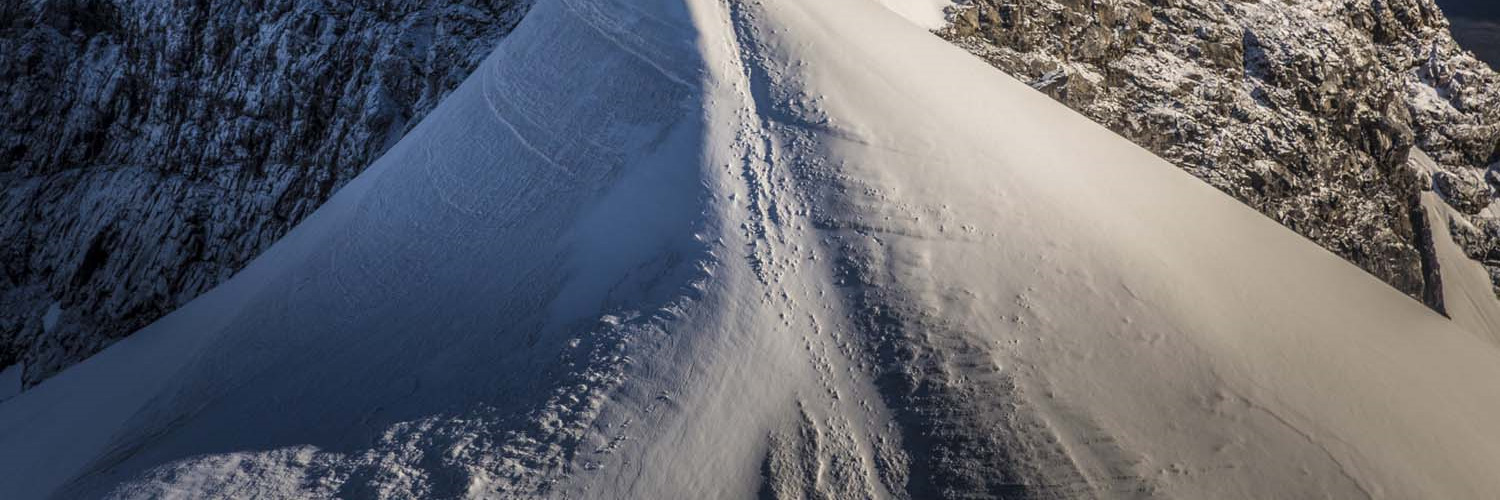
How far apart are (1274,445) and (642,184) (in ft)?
18.6

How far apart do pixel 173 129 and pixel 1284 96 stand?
70.3ft

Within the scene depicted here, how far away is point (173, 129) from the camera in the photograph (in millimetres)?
17531

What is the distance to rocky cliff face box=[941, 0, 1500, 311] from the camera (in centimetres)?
1403

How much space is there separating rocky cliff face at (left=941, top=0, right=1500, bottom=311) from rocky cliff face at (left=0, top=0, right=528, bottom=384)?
30.4 feet

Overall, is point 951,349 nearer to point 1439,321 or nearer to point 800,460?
point 800,460

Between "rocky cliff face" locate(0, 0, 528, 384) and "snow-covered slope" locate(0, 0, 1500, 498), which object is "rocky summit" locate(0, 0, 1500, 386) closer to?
"rocky cliff face" locate(0, 0, 528, 384)

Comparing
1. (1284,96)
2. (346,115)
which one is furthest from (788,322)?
(1284,96)

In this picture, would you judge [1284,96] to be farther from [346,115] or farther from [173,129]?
[173,129]

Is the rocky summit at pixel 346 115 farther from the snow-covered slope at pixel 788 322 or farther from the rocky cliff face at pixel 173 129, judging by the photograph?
the snow-covered slope at pixel 788 322

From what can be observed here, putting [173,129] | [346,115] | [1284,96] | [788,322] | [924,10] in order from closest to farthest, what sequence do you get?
[788,322] → [924,10] → [346,115] → [1284,96] → [173,129]

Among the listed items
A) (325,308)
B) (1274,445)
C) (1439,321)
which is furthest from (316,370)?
(1439,321)

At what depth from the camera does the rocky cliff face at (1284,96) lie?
1403 cm

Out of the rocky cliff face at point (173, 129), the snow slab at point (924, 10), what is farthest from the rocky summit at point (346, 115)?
the snow slab at point (924, 10)

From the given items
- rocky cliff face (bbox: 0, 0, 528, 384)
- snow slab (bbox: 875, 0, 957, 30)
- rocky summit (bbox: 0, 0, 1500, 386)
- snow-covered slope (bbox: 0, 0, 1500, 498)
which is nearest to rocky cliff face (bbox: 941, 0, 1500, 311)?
rocky summit (bbox: 0, 0, 1500, 386)
